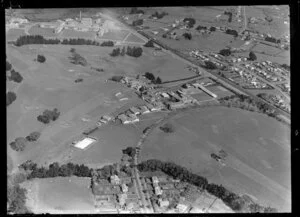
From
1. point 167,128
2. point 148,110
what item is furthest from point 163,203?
point 148,110

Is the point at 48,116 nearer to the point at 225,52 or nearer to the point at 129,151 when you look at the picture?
the point at 129,151

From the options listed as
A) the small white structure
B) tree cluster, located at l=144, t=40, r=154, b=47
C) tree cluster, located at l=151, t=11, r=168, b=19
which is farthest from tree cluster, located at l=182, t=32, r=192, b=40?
the small white structure

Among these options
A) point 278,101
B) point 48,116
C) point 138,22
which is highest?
point 138,22

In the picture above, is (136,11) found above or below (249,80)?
above

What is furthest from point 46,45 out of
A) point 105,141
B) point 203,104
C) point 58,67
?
point 203,104

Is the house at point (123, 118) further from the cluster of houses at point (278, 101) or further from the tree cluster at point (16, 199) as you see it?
the cluster of houses at point (278, 101)

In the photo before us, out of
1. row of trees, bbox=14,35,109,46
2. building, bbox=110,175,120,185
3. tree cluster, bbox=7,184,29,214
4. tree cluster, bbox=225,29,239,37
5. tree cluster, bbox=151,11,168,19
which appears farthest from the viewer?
tree cluster, bbox=225,29,239,37

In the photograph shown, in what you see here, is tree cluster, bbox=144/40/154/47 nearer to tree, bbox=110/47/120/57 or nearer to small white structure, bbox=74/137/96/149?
tree, bbox=110/47/120/57
